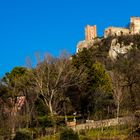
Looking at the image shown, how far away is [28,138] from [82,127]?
7520mm

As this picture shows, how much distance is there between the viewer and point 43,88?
4381 centimetres

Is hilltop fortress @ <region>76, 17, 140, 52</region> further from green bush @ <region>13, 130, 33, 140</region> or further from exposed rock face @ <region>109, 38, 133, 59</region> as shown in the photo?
green bush @ <region>13, 130, 33, 140</region>

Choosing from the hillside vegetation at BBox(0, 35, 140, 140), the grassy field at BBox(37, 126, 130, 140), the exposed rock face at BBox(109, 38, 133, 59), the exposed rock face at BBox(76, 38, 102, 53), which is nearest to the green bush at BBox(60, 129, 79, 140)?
the grassy field at BBox(37, 126, 130, 140)

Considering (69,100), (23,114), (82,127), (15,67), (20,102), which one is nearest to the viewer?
(82,127)

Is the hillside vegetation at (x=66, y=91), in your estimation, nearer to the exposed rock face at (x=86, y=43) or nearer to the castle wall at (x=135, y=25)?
the exposed rock face at (x=86, y=43)

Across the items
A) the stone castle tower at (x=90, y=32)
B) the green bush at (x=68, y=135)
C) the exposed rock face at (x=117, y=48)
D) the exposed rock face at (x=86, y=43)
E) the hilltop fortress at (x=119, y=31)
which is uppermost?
the stone castle tower at (x=90, y=32)

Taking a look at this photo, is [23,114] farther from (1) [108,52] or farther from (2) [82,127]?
(1) [108,52]

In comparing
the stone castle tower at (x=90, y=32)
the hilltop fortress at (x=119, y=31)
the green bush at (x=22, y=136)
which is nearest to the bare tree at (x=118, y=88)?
the green bush at (x=22, y=136)

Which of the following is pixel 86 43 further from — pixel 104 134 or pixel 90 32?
pixel 104 134

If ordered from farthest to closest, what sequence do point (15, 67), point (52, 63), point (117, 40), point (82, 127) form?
point (117, 40)
point (15, 67)
point (52, 63)
point (82, 127)

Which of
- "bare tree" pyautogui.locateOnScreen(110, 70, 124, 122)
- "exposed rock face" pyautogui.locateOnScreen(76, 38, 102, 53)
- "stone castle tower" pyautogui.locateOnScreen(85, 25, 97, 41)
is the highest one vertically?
"stone castle tower" pyautogui.locateOnScreen(85, 25, 97, 41)

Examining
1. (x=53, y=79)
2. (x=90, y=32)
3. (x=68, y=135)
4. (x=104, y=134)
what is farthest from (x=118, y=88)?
(x=90, y=32)

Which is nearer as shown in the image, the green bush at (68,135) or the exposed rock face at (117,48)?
the green bush at (68,135)

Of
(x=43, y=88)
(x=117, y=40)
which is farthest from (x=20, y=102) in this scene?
(x=117, y=40)
